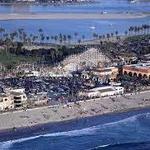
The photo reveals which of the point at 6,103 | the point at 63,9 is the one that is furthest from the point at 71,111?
the point at 63,9

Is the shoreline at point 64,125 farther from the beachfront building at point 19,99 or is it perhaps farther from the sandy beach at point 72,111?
the beachfront building at point 19,99

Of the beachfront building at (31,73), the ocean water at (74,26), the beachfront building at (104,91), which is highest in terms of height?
the beachfront building at (104,91)

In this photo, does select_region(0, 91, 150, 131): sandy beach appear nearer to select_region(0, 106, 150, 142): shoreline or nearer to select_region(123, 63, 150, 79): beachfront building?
select_region(0, 106, 150, 142): shoreline

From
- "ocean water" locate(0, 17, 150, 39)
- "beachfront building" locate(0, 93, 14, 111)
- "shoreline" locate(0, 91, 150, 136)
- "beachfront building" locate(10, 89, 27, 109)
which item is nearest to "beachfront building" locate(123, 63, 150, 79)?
"shoreline" locate(0, 91, 150, 136)

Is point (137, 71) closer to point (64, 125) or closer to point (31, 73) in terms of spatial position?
point (31, 73)

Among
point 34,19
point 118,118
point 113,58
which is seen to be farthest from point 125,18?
point 118,118

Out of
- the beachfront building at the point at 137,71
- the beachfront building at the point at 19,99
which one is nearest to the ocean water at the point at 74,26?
the beachfront building at the point at 137,71

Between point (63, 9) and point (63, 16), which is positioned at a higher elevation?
point (63, 16)
